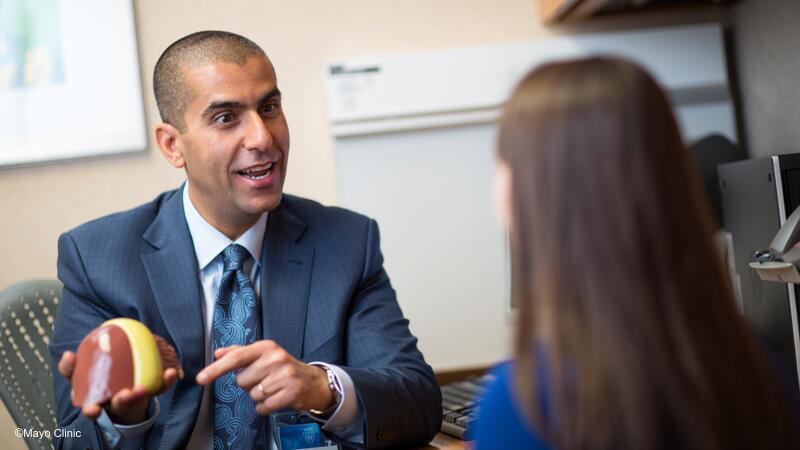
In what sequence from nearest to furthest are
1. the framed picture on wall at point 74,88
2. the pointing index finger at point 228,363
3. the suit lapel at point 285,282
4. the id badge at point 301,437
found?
the pointing index finger at point 228,363 → the id badge at point 301,437 → the suit lapel at point 285,282 → the framed picture on wall at point 74,88

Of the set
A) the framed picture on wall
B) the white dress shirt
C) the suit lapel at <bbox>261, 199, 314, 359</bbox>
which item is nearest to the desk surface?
the white dress shirt

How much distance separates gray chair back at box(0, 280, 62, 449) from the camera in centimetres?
166

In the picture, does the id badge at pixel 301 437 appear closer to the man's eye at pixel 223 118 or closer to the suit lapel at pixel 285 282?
the suit lapel at pixel 285 282

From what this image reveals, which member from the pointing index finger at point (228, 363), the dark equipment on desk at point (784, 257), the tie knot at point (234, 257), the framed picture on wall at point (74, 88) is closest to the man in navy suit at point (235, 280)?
the tie knot at point (234, 257)

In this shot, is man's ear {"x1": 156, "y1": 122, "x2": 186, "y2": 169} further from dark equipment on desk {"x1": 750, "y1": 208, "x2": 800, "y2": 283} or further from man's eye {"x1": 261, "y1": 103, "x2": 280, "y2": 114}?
dark equipment on desk {"x1": 750, "y1": 208, "x2": 800, "y2": 283}

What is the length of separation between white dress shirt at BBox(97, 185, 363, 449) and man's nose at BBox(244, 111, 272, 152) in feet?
0.54

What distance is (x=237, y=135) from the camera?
1.61 meters

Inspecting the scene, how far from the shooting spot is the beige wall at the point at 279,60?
7.93ft

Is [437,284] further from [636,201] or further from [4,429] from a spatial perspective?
[636,201]

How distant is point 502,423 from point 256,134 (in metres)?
0.97

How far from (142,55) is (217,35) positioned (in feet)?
2.83

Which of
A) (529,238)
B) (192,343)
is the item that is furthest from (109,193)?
(529,238)

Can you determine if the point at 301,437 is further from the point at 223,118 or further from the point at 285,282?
the point at 223,118

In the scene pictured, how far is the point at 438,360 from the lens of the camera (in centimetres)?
249
